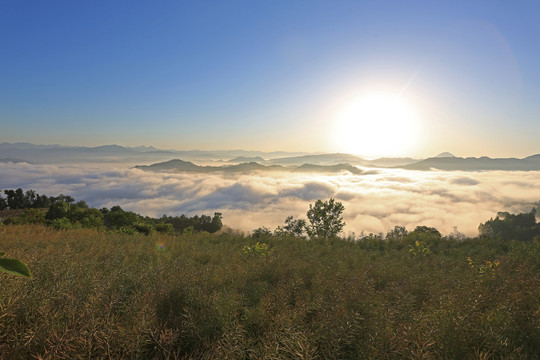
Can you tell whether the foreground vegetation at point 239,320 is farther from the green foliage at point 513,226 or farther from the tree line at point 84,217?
the green foliage at point 513,226

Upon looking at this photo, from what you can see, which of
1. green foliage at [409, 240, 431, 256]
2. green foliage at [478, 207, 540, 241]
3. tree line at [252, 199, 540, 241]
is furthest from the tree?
green foliage at [478, 207, 540, 241]

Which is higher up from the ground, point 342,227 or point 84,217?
point 84,217

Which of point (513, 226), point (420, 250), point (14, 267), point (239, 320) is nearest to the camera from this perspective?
point (14, 267)

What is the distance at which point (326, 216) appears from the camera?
3566cm

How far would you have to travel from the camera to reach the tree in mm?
35344

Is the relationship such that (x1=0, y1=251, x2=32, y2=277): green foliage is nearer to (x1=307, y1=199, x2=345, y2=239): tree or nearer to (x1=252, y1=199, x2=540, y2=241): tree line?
(x1=252, y1=199, x2=540, y2=241): tree line

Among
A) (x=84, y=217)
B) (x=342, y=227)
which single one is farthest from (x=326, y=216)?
(x=84, y=217)

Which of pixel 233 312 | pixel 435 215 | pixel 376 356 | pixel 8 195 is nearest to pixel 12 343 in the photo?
pixel 233 312

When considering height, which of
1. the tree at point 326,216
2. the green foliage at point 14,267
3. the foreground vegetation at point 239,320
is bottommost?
the tree at point 326,216

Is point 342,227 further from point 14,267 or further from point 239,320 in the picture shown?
point 14,267

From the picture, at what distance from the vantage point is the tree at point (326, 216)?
35.3m

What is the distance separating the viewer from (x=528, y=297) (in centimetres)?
420

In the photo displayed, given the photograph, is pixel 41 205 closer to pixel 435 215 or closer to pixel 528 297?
pixel 528 297

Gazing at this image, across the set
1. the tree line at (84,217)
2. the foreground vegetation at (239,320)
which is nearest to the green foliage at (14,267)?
the foreground vegetation at (239,320)
